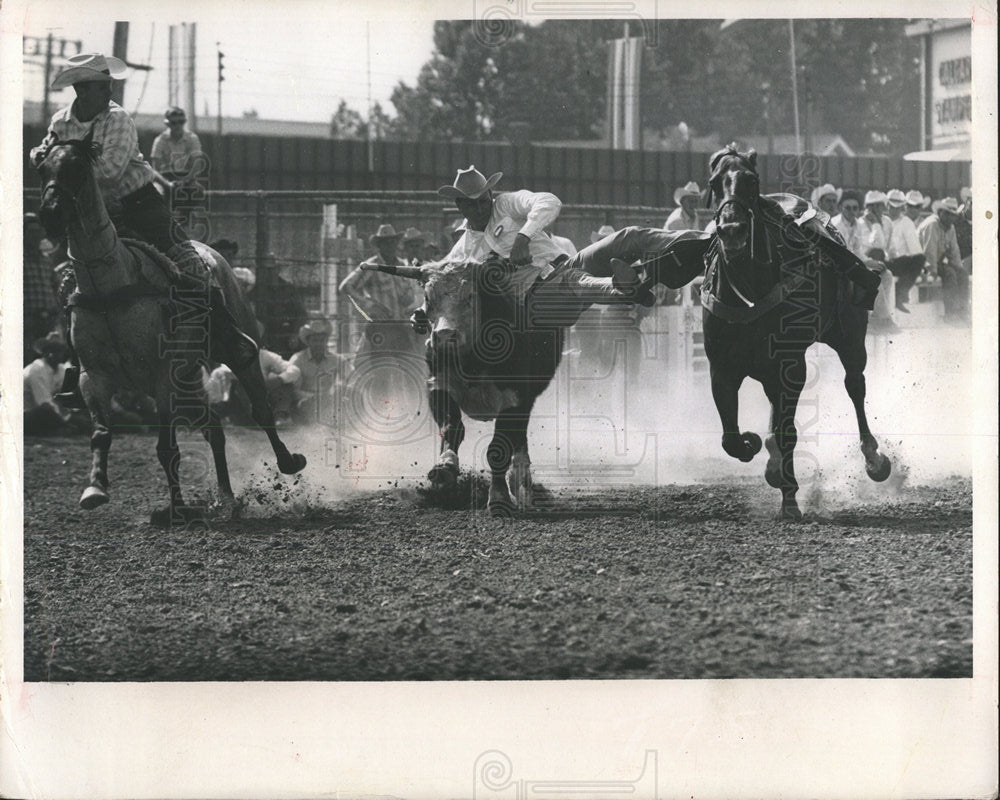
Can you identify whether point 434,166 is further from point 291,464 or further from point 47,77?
point 47,77

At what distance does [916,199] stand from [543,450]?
3.08m

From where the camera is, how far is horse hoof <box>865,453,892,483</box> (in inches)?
356

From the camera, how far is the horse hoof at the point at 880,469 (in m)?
9.03

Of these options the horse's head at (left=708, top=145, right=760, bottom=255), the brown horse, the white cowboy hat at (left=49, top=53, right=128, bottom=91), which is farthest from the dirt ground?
the white cowboy hat at (left=49, top=53, right=128, bottom=91)

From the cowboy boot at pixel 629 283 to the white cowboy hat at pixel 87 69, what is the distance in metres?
3.29

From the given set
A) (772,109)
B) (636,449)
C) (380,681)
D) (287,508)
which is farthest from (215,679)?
(772,109)

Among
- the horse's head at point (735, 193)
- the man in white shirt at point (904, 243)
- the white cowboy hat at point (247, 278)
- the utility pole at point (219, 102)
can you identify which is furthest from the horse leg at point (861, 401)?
the white cowboy hat at point (247, 278)

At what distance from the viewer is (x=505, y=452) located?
9.27 metres

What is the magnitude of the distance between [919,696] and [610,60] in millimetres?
6188

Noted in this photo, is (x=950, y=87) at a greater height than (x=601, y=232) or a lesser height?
greater

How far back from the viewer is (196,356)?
9164mm

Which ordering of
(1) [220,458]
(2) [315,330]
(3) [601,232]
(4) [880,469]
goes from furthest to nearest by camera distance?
(2) [315,330] → (3) [601,232] → (1) [220,458] → (4) [880,469]

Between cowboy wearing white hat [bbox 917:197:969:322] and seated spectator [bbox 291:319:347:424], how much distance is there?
164 inches

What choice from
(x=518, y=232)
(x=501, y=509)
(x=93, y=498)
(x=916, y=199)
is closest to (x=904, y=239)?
(x=916, y=199)
